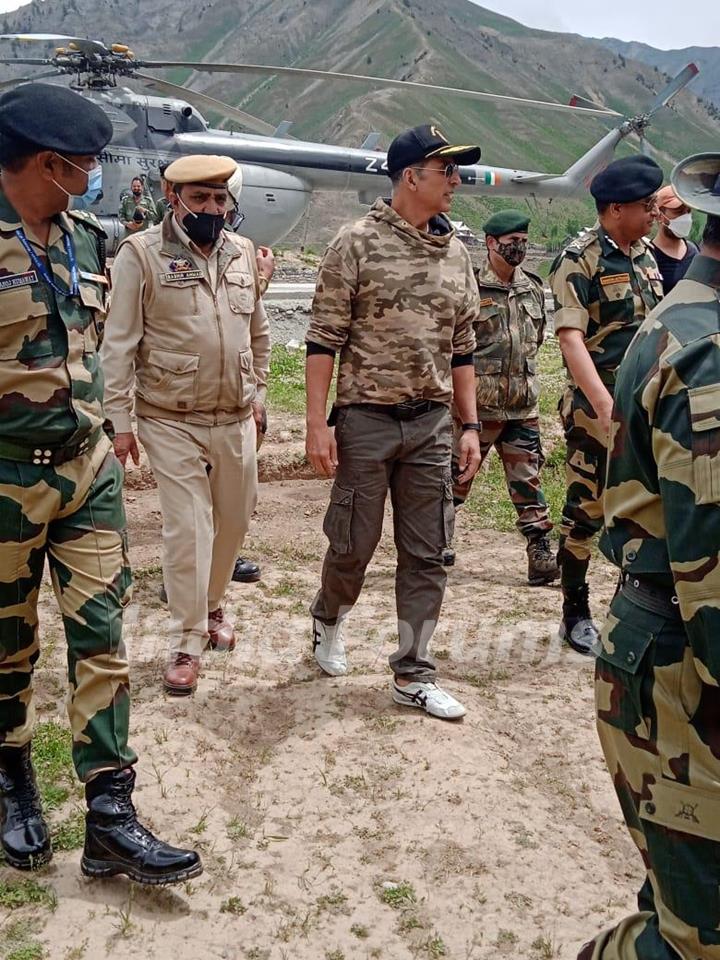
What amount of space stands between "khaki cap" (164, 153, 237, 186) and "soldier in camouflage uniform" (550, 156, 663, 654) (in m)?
1.39

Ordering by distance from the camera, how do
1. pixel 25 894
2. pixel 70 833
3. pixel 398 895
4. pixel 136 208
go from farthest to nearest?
pixel 136 208
pixel 70 833
pixel 398 895
pixel 25 894

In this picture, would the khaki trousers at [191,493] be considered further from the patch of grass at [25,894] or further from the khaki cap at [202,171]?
the patch of grass at [25,894]

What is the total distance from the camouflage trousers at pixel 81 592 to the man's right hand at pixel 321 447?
1.02 m

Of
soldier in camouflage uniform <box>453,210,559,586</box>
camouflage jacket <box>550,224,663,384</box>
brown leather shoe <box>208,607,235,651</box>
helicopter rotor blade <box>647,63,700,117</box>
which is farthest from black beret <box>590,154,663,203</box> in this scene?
helicopter rotor blade <box>647,63,700,117</box>

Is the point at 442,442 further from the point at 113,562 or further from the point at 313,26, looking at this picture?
the point at 313,26

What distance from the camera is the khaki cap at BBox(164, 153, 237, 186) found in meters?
3.72

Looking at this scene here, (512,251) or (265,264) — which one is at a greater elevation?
(512,251)

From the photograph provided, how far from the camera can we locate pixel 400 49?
133 m

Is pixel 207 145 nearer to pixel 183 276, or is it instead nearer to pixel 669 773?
pixel 183 276

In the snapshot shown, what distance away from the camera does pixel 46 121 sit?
251cm

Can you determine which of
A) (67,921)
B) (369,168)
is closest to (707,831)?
(67,921)

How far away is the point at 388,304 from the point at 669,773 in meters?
2.21

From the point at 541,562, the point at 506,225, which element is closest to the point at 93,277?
the point at 506,225

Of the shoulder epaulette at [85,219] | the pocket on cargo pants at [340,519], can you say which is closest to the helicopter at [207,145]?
the pocket on cargo pants at [340,519]
